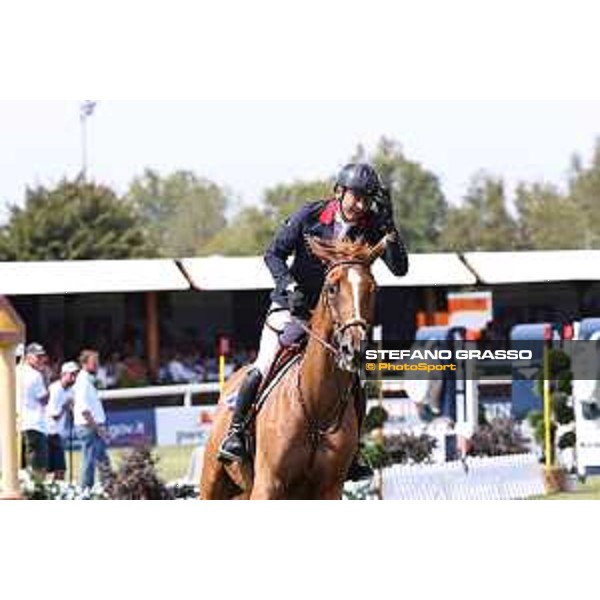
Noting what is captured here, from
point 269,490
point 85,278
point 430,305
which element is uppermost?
point 85,278

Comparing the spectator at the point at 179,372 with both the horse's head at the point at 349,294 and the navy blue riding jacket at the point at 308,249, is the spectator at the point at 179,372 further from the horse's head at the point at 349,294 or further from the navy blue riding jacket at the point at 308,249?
the horse's head at the point at 349,294

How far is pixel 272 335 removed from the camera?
770 cm

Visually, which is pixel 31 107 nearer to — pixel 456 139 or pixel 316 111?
pixel 316 111

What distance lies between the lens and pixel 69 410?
9.44 metres

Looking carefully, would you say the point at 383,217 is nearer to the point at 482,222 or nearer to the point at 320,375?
the point at 320,375

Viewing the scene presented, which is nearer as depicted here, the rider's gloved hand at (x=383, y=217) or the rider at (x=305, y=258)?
the rider at (x=305, y=258)

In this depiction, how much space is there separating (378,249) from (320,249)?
25cm

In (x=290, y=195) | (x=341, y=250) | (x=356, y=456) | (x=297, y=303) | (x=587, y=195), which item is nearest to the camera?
(x=341, y=250)

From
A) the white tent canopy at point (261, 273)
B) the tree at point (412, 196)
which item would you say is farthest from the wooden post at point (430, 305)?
the tree at point (412, 196)

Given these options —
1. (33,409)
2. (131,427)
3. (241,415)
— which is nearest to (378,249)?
(241,415)

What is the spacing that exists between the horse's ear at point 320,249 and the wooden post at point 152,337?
202 centimetres

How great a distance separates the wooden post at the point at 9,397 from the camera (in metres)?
8.80
